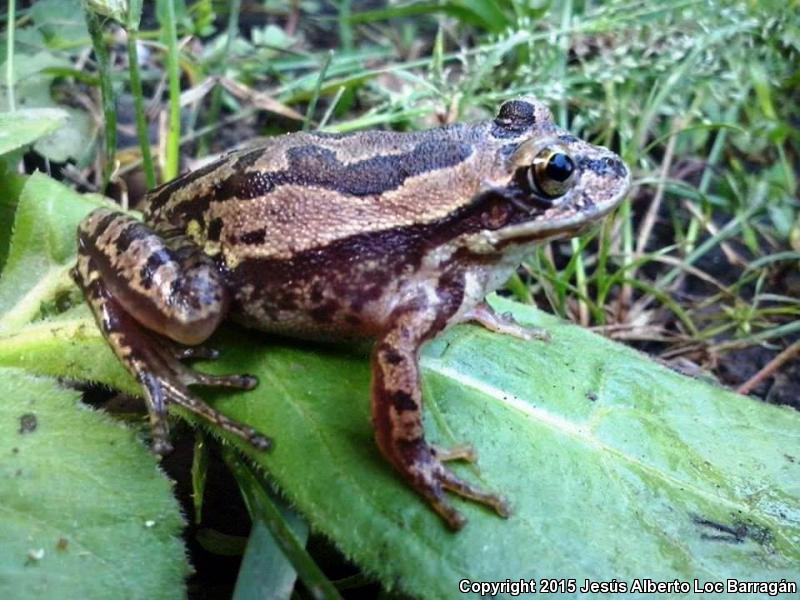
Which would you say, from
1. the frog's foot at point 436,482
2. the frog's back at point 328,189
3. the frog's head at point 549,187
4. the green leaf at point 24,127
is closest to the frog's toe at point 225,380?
the frog's back at point 328,189

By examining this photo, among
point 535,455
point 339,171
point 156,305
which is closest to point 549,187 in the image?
point 339,171

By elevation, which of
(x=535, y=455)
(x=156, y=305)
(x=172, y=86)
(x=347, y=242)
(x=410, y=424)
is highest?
(x=172, y=86)

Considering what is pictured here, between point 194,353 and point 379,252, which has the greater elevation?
point 379,252

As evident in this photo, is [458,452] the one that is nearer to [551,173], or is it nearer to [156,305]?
[551,173]

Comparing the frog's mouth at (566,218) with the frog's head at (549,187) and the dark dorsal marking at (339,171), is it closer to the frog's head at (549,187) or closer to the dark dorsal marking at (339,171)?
the frog's head at (549,187)

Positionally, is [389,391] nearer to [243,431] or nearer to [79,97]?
[243,431]

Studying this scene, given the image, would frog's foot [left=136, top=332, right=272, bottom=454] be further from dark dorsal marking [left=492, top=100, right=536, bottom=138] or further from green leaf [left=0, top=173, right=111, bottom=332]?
dark dorsal marking [left=492, top=100, right=536, bottom=138]

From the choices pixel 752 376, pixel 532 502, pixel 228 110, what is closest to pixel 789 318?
pixel 752 376
